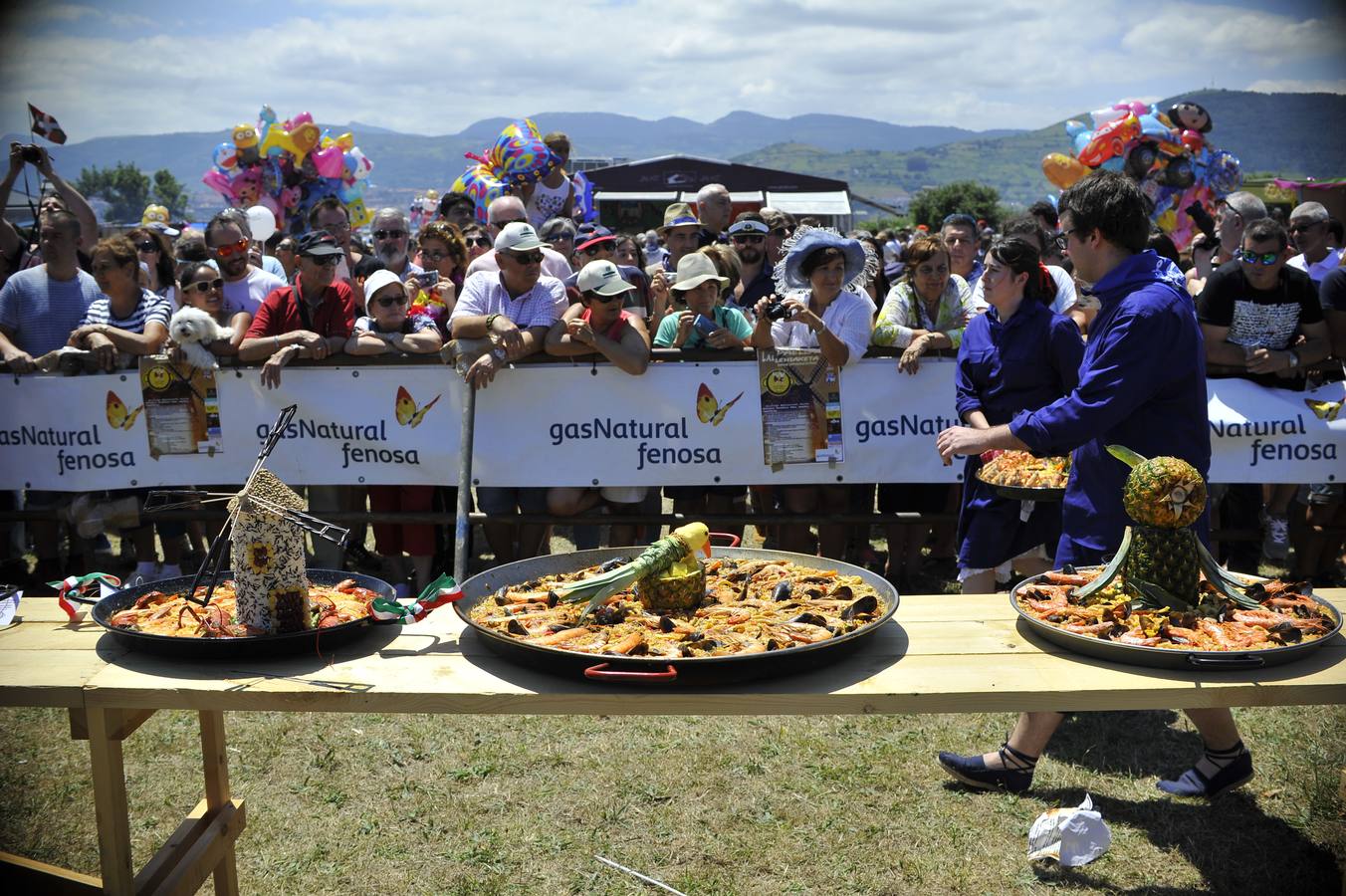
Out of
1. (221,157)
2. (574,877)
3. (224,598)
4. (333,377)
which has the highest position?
(221,157)

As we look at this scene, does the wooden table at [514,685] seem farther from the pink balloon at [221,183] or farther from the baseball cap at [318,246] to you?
the pink balloon at [221,183]

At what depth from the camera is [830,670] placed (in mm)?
2887

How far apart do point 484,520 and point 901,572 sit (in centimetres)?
274

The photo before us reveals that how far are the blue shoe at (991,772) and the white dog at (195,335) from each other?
16.4ft

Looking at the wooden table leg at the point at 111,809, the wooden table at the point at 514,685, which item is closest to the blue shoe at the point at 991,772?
the wooden table at the point at 514,685

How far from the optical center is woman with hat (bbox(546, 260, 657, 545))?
20.9 feet

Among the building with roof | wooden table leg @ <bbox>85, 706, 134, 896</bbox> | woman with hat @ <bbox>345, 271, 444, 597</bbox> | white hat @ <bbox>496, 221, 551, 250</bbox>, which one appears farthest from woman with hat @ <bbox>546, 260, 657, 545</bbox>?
the building with roof

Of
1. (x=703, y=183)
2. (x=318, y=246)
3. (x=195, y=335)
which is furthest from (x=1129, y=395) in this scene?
(x=703, y=183)

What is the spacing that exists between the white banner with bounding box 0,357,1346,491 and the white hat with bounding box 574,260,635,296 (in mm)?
542

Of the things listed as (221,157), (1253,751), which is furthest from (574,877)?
(221,157)

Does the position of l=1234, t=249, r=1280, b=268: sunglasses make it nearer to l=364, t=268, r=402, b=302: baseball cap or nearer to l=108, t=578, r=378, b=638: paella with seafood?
l=364, t=268, r=402, b=302: baseball cap

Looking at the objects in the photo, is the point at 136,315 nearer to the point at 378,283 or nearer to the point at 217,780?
the point at 378,283

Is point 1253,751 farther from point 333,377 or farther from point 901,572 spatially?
point 333,377

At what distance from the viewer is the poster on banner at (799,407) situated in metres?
6.61
